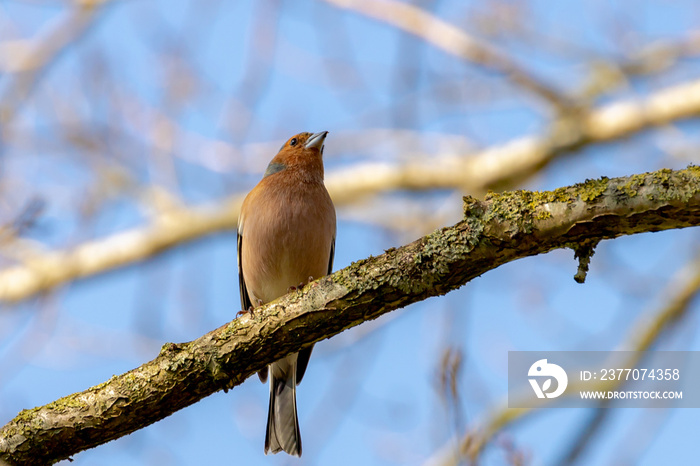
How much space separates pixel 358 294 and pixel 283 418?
8.93 ft

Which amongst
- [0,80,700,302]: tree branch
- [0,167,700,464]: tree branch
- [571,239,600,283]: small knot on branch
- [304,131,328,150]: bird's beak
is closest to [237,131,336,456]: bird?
[304,131,328,150]: bird's beak

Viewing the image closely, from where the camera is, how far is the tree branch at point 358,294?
3799mm

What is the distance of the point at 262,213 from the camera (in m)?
6.45

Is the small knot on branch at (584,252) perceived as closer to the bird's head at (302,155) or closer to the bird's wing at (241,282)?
the bird's head at (302,155)

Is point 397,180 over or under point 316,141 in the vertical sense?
over

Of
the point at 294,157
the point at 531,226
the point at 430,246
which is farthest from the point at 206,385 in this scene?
the point at 294,157

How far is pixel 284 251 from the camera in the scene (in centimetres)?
627

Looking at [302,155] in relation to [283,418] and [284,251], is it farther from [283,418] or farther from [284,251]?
[283,418]

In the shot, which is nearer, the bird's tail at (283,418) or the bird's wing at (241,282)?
the bird's tail at (283,418)

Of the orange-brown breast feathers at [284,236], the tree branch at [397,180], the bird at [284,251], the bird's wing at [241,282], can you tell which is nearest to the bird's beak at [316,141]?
the bird at [284,251]

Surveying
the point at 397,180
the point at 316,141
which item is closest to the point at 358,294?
the point at 316,141

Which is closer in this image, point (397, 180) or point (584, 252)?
point (584, 252)

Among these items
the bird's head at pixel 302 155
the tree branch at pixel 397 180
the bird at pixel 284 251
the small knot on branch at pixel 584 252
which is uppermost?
the tree branch at pixel 397 180

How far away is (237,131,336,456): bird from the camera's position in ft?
20.7
